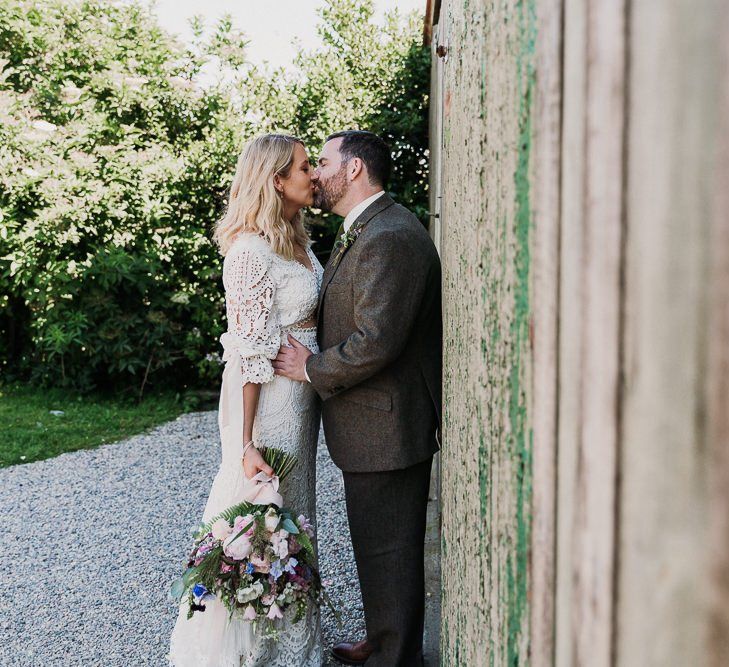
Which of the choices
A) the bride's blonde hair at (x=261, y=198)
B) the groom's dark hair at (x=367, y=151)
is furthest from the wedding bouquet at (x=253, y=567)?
the groom's dark hair at (x=367, y=151)

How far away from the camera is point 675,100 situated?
1.25 feet

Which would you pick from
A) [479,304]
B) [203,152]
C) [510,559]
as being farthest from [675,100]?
[203,152]

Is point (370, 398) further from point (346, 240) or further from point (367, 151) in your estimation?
point (367, 151)

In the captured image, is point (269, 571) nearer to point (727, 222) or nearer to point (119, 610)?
point (119, 610)

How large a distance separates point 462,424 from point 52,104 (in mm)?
8481

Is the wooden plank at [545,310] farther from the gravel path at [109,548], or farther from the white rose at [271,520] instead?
the gravel path at [109,548]

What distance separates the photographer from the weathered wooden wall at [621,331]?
1.23 ft

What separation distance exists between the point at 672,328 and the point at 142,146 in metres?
9.15

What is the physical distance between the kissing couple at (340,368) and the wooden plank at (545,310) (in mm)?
2221

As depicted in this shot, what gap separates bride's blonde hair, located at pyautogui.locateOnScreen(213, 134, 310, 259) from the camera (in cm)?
313

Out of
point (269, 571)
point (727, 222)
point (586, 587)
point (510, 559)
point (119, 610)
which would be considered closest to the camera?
point (727, 222)

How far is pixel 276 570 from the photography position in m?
2.90

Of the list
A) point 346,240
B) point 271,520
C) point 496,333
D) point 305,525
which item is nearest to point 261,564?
point 271,520

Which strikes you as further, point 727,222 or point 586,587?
point 586,587
